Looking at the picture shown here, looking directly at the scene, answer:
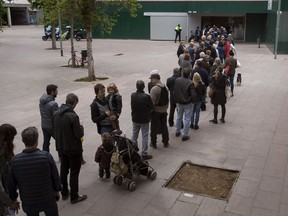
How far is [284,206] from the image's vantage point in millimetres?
5945

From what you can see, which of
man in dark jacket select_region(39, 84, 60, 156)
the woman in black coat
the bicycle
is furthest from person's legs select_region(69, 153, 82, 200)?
the bicycle

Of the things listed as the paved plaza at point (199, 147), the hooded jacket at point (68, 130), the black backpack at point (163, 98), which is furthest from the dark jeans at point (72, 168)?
the black backpack at point (163, 98)

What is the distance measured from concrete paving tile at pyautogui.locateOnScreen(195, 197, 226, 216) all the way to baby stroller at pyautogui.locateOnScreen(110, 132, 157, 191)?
1252 millimetres

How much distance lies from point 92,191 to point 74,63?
15.6 meters

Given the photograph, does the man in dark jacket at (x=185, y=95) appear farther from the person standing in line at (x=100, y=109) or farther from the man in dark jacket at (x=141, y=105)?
the person standing in line at (x=100, y=109)

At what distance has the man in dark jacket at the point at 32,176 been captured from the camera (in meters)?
4.21

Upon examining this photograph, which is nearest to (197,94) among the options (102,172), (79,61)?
(102,172)

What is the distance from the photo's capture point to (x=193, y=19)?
36.9 m

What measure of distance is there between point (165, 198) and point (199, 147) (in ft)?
8.44

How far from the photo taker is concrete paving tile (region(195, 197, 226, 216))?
18.9 ft

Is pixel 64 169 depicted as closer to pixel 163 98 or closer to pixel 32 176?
pixel 32 176

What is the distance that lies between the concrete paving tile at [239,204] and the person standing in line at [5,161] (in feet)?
10.8

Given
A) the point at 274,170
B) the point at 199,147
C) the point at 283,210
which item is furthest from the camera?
the point at 199,147

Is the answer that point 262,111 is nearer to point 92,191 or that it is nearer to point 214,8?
point 92,191
